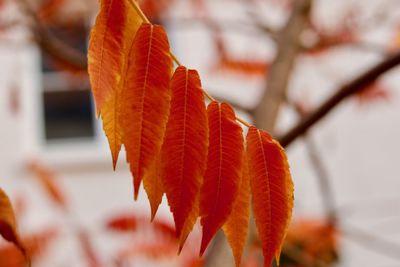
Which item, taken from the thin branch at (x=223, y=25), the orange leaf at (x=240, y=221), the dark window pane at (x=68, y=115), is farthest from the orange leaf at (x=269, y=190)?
the dark window pane at (x=68, y=115)

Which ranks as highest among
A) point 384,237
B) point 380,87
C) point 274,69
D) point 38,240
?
point 274,69

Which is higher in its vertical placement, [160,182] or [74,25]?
[160,182]

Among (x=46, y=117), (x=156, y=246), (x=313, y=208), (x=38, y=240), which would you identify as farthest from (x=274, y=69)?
(x=46, y=117)

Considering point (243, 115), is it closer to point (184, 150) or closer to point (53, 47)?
point (53, 47)

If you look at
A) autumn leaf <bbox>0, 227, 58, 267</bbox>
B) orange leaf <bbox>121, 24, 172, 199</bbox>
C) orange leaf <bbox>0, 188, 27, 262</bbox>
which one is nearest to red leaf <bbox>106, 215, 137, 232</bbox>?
autumn leaf <bbox>0, 227, 58, 267</bbox>

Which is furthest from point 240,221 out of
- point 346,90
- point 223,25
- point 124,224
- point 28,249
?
point 223,25

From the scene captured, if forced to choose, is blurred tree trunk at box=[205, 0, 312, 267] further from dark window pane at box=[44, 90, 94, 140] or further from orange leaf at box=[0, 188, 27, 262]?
dark window pane at box=[44, 90, 94, 140]

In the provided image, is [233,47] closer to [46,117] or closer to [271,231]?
[46,117]
